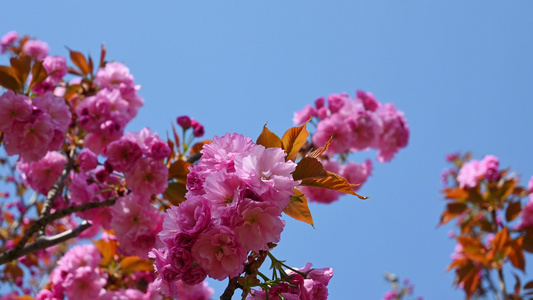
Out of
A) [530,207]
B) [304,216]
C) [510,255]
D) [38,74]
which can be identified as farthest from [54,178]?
[530,207]

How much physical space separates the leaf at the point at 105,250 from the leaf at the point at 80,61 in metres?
1.19

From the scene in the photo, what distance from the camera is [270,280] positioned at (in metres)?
0.95

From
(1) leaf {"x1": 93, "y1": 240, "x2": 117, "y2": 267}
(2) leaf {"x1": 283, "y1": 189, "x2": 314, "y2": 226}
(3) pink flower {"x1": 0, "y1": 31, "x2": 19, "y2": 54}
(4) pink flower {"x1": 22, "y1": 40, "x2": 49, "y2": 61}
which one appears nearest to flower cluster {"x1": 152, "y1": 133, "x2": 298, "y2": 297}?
(2) leaf {"x1": 283, "y1": 189, "x2": 314, "y2": 226}

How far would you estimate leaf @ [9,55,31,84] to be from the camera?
2.02 m

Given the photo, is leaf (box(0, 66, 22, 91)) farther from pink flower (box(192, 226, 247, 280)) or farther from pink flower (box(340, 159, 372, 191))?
pink flower (box(340, 159, 372, 191))

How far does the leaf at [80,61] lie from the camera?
2959 millimetres

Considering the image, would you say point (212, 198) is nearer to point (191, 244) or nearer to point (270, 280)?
point (191, 244)

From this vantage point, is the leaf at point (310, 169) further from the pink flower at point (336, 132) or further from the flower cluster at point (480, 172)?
the flower cluster at point (480, 172)

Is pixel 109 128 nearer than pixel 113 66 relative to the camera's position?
Yes

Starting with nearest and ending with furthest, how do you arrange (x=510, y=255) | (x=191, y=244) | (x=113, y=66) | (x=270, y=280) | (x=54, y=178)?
(x=191, y=244) → (x=270, y=280) → (x=54, y=178) → (x=113, y=66) → (x=510, y=255)

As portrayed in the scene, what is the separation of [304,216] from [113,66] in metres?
2.23

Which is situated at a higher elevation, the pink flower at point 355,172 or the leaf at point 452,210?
the pink flower at point 355,172

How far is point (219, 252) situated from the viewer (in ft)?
2.77

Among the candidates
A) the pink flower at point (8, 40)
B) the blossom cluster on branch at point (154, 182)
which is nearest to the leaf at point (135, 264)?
the blossom cluster on branch at point (154, 182)
